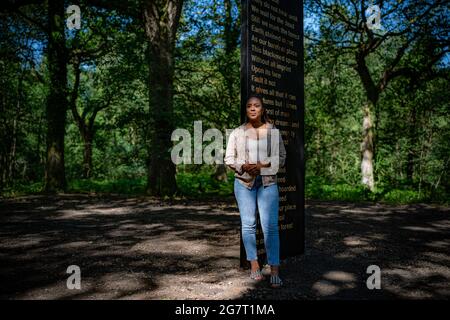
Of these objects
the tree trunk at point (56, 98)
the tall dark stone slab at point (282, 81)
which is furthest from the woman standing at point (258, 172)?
the tree trunk at point (56, 98)

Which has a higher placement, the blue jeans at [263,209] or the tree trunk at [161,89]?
the tree trunk at [161,89]

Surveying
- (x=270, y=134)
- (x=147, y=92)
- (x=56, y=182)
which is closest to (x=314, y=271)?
A: (x=270, y=134)

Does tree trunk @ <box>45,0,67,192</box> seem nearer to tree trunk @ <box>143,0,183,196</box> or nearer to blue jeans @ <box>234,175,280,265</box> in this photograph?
tree trunk @ <box>143,0,183,196</box>

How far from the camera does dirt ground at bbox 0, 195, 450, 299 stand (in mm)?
4176

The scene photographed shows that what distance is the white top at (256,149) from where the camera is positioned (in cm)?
448

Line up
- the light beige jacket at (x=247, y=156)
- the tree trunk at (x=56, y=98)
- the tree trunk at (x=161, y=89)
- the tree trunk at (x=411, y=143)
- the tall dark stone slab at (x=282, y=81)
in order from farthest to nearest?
the tree trunk at (x=411, y=143), the tree trunk at (x=56, y=98), the tree trunk at (x=161, y=89), the tall dark stone slab at (x=282, y=81), the light beige jacket at (x=247, y=156)

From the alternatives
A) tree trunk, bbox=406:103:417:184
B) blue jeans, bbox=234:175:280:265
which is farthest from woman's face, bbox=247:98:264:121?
tree trunk, bbox=406:103:417:184

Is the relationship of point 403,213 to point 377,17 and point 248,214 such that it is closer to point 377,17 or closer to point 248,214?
point 248,214

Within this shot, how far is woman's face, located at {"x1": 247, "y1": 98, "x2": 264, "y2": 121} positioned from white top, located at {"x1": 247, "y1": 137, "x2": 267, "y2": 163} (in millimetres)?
260

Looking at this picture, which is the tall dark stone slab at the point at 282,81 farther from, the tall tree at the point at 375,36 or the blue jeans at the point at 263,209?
the tall tree at the point at 375,36

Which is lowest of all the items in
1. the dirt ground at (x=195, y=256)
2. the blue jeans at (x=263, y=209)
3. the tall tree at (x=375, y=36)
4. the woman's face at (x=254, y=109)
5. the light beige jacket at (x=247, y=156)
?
the dirt ground at (x=195, y=256)

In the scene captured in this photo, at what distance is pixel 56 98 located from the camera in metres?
15.3

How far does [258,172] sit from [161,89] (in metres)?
8.79

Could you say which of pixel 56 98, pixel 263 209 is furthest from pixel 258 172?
pixel 56 98
